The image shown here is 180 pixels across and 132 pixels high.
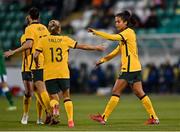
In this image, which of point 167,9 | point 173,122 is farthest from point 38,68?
point 167,9

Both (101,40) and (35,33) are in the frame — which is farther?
(101,40)

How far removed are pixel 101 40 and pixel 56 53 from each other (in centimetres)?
1719

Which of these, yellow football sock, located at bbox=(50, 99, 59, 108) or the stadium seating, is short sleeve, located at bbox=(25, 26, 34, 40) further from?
the stadium seating

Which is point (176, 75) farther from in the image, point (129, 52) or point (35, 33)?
point (35, 33)

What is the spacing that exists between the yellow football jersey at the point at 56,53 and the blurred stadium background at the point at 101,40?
15495 millimetres

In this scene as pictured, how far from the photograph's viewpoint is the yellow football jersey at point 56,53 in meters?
16.5

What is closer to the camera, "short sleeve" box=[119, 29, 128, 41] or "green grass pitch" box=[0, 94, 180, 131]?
"green grass pitch" box=[0, 94, 180, 131]

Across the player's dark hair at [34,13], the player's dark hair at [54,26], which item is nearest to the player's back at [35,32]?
the player's dark hair at [34,13]

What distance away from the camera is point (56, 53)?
651 inches

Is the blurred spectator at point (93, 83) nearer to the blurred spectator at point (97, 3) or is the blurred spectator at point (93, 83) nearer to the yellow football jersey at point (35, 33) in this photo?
the blurred spectator at point (97, 3)

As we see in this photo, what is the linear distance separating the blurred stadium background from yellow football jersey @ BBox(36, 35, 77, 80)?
15495 millimetres

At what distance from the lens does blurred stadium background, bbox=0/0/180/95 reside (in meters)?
33.4

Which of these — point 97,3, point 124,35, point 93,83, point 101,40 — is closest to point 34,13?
point 124,35

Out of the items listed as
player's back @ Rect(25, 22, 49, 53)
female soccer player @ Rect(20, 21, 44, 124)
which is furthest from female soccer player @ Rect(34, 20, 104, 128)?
female soccer player @ Rect(20, 21, 44, 124)
